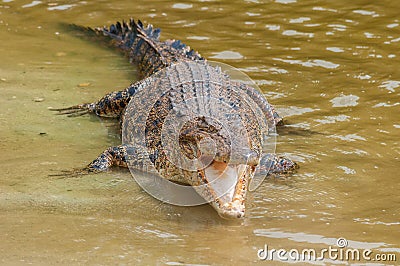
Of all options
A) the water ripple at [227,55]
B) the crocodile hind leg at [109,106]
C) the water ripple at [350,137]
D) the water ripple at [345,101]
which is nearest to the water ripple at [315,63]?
the water ripple at [227,55]

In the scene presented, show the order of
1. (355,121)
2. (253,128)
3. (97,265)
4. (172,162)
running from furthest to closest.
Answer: (355,121) < (253,128) < (172,162) < (97,265)

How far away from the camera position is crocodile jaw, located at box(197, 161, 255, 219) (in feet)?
14.0

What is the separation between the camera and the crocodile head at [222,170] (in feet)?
13.9

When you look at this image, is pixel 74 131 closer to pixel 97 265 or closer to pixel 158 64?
pixel 158 64

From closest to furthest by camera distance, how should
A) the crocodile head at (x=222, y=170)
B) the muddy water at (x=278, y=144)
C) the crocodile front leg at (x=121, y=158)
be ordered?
the muddy water at (x=278, y=144) < the crocodile head at (x=222, y=170) < the crocodile front leg at (x=121, y=158)

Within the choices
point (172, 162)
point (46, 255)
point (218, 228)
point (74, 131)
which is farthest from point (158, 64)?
point (46, 255)

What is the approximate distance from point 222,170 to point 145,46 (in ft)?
11.1

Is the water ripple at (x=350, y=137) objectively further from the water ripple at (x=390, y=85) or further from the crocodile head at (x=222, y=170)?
the crocodile head at (x=222, y=170)

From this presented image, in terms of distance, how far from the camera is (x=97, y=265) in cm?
378

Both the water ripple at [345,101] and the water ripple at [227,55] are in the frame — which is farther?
the water ripple at [227,55]

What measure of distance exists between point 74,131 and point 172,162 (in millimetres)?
1381

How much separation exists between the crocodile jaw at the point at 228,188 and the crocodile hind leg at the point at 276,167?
71 centimetres

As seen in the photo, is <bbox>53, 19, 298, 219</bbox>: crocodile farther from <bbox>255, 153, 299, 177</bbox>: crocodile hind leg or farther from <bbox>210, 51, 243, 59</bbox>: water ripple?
<bbox>210, 51, 243, 59</bbox>: water ripple

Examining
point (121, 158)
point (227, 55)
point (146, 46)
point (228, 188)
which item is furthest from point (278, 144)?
point (146, 46)
